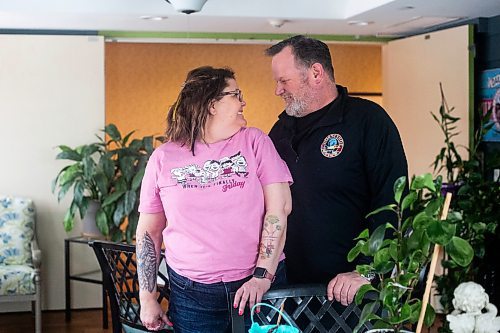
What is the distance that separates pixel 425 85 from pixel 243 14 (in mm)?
1622

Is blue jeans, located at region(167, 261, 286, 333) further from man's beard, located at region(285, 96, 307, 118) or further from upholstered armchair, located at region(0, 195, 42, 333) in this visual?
upholstered armchair, located at region(0, 195, 42, 333)

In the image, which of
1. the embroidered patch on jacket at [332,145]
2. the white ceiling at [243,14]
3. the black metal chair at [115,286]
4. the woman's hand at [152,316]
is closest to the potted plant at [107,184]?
the white ceiling at [243,14]

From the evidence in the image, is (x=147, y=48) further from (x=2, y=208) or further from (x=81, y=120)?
(x=2, y=208)

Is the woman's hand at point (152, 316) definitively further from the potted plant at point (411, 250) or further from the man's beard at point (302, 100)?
the potted plant at point (411, 250)

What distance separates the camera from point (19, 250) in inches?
242

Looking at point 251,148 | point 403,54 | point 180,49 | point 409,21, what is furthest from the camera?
point 180,49

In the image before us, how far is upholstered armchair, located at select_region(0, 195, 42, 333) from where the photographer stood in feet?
18.8

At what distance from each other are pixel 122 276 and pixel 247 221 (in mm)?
692

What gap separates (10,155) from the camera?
6.41 m

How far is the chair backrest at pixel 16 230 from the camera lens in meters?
6.13

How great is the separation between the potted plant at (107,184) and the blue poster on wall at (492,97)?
7.86ft

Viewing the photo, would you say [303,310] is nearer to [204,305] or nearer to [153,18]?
[204,305]

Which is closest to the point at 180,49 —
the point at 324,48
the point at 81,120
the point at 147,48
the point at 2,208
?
the point at 147,48

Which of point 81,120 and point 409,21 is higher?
point 409,21
